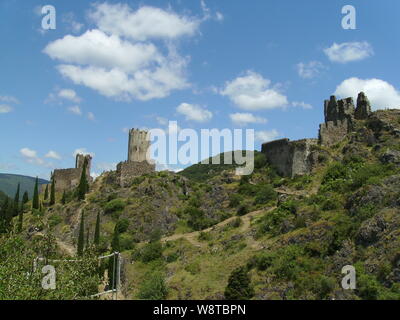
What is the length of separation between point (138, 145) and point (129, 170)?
12063 mm

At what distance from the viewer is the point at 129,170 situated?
237ft

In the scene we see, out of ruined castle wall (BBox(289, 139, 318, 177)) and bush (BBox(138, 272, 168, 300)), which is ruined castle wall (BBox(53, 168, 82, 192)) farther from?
bush (BBox(138, 272, 168, 300))

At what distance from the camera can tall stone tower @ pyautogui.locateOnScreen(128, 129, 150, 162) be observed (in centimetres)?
8281

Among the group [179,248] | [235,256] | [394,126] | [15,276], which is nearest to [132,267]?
[179,248]

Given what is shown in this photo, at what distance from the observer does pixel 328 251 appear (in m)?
31.7

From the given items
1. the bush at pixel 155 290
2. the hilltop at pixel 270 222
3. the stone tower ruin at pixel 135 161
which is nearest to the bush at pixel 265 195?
the hilltop at pixel 270 222

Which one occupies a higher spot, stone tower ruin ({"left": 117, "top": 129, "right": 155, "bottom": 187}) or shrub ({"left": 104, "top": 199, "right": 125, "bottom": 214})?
stone tower ruin ({"left": 117, "top": 129, "right": 155, "bottom": 187})

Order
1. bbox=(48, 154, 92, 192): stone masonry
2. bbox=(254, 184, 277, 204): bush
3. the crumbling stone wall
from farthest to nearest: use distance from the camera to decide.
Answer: bbox=(48, 154, 92, 192): stone masonry → the crumbling stone wall → bbox=(254, 184, 277, 204): bush

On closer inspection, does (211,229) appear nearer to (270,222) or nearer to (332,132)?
(270,222)

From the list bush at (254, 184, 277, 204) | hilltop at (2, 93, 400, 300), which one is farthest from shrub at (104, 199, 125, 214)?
bush at (254, 184, 277, 204)

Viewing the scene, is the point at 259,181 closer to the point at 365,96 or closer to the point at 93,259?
the point at 365,96

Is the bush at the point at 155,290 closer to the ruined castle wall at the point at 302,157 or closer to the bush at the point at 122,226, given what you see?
the bush at the point at 122,226

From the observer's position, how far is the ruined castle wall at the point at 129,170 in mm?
71438
